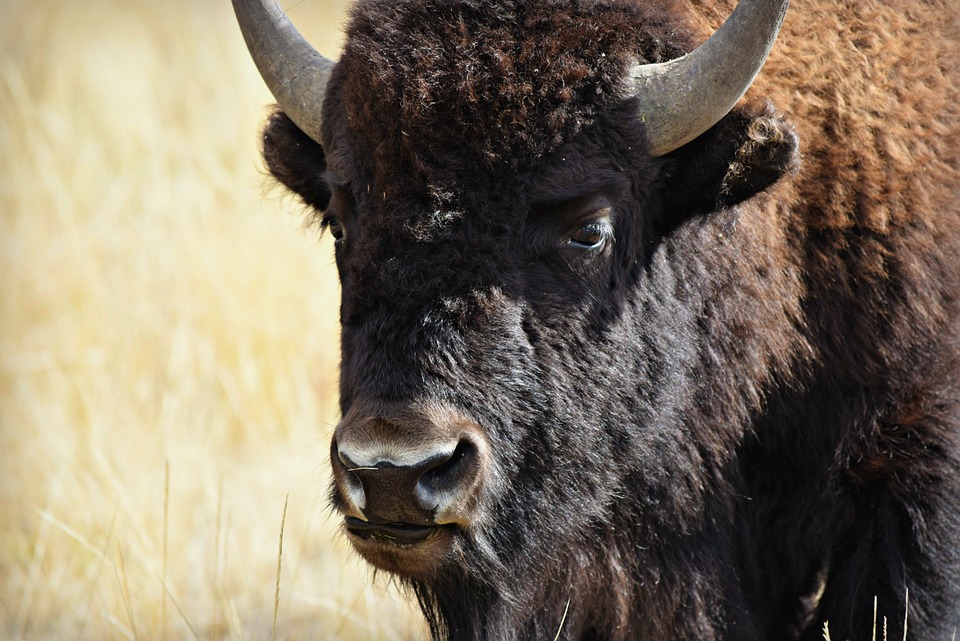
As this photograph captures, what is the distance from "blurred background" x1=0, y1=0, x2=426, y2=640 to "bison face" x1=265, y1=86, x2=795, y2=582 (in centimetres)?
119

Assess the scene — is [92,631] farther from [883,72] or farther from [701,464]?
A: [883,72]

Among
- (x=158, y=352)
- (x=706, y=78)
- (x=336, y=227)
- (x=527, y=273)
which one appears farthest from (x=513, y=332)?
(x=158, y=352)

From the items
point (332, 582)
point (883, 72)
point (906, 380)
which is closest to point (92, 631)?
point (332, 582)

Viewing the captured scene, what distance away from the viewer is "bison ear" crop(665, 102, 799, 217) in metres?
3.44

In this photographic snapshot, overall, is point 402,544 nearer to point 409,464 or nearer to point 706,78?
point 409,464

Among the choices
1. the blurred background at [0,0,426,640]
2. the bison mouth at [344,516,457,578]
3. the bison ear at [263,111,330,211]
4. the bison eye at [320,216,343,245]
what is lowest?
the blurred background at [0,0,426,640]

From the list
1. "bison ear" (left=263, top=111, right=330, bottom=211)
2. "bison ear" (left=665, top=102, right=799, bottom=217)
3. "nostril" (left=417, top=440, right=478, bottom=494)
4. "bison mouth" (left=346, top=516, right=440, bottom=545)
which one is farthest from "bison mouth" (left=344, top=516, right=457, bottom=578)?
"bison ear" (left=263, top=111, right=330, bottom=211)

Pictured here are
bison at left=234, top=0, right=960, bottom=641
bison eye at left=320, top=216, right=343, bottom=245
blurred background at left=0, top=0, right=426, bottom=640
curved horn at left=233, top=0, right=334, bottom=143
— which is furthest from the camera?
blurred background at left=0, top=0, right=426, bottom=640

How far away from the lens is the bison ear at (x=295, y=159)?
4176mm

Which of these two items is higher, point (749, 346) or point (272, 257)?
point (749, 346)

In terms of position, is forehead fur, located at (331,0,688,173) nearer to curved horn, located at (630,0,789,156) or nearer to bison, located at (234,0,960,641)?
bison, located at (234,0,960,641)

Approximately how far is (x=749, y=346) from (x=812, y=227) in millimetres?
482

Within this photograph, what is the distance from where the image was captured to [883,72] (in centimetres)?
398

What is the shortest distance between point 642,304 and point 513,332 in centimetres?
57
